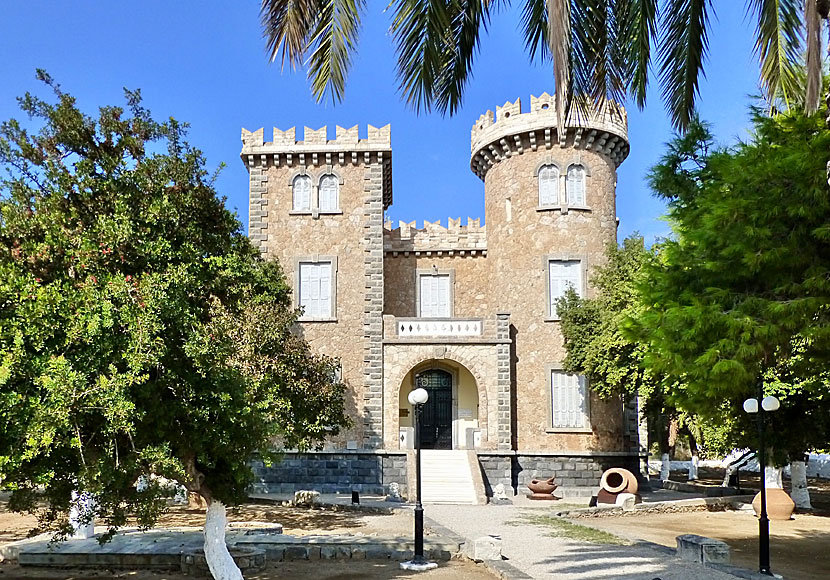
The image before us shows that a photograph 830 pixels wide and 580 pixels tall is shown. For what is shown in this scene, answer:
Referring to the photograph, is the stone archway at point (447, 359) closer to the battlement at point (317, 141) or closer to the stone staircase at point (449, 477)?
the stone staircase at point (449, 477)

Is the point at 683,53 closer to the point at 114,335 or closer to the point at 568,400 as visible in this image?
the point at 114,335

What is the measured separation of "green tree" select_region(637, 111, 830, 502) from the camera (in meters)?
7.80

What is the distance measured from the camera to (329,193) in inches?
1051

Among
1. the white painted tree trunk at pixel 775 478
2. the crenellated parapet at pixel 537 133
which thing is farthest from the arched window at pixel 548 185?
the white painted tree trunk at pixel 775 478

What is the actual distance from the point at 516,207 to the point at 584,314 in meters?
4.48

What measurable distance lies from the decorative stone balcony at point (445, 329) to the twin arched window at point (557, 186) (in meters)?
4.26

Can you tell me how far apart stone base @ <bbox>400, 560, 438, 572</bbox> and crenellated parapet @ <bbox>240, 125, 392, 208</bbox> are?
16.7m

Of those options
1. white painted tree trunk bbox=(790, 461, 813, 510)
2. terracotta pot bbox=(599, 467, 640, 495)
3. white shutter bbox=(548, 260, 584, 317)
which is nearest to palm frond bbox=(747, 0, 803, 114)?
terracotta pot bbox=(599, 467, 640, 495)

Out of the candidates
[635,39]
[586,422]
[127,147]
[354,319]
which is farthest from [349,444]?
[635,39]

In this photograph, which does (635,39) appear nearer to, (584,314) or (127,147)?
(127,147)

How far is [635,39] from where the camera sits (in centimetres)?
775

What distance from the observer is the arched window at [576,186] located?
2585 cm

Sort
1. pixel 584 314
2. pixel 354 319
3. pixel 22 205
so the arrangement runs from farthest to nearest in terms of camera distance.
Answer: pixel 354 319
pixel 584 314
pixel 22 205

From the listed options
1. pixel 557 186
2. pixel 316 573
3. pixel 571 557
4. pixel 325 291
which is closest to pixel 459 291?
pixel 325 291
